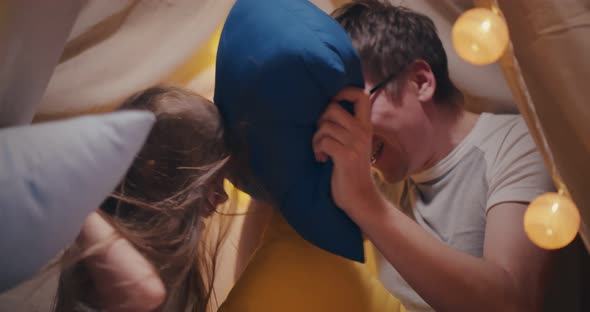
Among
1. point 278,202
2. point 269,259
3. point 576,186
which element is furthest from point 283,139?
point 576,186

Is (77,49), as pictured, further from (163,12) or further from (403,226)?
(403,226)

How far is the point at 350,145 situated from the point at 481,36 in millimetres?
206

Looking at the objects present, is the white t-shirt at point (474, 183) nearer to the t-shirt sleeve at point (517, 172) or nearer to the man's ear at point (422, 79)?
the t-shirt sleeve at point (517, 172)

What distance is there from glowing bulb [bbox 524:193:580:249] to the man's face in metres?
0.31

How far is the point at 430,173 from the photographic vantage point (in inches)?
38.4

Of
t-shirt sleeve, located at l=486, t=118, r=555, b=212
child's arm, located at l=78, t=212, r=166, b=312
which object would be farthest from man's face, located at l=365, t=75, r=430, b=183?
child's arm, located at l=78, t=212, r=166, b=312

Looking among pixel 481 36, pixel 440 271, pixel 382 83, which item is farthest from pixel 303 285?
pixel 481 36

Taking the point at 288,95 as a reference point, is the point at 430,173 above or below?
below

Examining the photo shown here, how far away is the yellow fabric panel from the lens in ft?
2.73

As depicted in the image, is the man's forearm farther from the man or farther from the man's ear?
the man's ear

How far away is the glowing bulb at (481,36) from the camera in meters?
0.62

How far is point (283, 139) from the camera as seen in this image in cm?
72

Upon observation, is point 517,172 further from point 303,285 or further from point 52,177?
point 52,177

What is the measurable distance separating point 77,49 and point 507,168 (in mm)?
673
